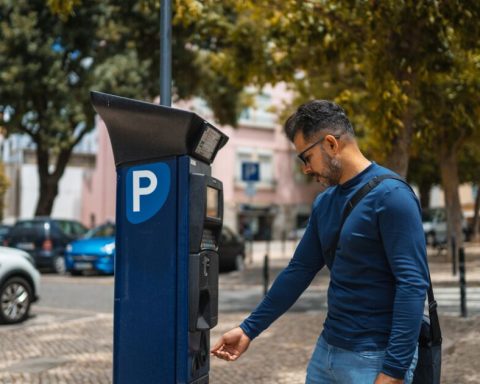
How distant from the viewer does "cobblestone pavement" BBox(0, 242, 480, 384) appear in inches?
268

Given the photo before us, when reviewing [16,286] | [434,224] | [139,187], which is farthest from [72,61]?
[139,187]

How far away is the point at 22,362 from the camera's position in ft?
24.8

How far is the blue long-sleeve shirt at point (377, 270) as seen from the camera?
8.38 ft

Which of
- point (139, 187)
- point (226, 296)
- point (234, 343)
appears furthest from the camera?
point (226, 296)

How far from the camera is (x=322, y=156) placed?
2840mm

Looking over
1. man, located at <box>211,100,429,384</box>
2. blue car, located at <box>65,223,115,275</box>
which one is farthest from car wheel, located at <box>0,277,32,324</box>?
man, located at <box>211,100,429,384</box>

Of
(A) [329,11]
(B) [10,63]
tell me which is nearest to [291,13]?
(A) [329,11]

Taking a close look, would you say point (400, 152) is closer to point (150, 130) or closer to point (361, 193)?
point (150, 130)

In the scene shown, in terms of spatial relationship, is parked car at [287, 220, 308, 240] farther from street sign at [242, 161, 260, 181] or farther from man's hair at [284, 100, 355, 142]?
man's hair at [284, 100, 355, 142]

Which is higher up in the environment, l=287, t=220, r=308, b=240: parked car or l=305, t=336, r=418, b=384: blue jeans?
l=287, t=220, r=308, b=240: parked car

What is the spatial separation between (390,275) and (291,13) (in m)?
7.62

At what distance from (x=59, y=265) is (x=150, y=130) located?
1648cm

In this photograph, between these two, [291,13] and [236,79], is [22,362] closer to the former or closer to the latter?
[291,13]

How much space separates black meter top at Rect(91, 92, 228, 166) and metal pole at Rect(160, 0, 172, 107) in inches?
32.0
